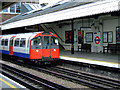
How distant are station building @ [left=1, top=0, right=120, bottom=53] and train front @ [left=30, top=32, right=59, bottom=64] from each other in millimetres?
1862

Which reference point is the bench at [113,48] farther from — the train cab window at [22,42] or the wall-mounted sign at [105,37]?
the train cab window at [22,42]

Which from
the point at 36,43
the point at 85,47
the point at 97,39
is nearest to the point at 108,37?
the point at 97,39

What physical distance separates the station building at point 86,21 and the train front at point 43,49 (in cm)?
186

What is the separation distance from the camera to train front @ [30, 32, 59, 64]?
44.2 feet

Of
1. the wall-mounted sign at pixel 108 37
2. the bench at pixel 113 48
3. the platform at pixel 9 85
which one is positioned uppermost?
the wall-mounted sign at pixel 108 37

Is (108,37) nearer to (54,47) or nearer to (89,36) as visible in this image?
(89,36)

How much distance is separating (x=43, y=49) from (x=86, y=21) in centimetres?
655

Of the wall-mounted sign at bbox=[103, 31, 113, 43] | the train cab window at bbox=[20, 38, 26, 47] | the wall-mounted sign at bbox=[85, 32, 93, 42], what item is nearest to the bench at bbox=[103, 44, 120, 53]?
the wall-mounted sign at bbox=[103, 31, 113, 43]

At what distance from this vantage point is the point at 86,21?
60.6ft

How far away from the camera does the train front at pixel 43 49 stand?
13484 millimetres

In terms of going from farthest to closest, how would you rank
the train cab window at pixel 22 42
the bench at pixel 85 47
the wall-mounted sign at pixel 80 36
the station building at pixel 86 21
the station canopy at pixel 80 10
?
the wall-mounted sign at pixel 80 36
the bench at pixel 85 47
the train cab window at pixel 22 42
the station building at pixel 86 21
the station canopy at pixel 80 10

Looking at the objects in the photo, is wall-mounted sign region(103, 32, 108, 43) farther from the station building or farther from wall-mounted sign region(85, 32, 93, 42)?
wall-mounted sign region(85, 32, 93, 42)

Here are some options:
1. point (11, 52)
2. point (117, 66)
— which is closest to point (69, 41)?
point (11, 52)

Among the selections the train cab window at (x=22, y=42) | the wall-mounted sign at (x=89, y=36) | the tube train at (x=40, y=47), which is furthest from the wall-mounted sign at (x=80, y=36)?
the train cab window at (x=22, y=42)
